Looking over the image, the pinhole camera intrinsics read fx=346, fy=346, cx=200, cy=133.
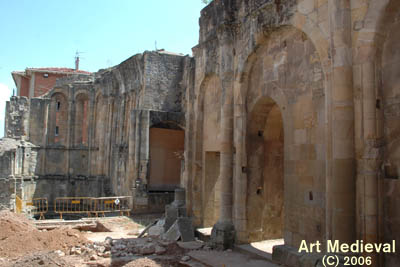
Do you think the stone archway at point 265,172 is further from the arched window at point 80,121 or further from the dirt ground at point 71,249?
the arched window at point 80,121

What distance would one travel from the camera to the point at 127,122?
24828mm

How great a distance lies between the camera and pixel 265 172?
33.2ft

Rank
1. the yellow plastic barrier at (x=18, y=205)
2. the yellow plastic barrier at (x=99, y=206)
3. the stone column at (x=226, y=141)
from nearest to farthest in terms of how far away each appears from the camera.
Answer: the stone column at (x=226, y=141) < the yellow plastic barrier at (x=99, y=206) < the yellow plastic barrier at (x=18, y=205)

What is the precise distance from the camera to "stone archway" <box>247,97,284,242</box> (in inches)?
386

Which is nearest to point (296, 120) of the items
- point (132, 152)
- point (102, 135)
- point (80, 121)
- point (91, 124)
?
point (132, 152)

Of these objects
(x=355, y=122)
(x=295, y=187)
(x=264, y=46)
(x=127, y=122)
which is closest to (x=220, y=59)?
(x=264, y=46)

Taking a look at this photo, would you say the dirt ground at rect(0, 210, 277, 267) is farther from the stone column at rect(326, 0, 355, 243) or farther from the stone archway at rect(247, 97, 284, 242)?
the stone column at rect(326, 0, 355, 243)

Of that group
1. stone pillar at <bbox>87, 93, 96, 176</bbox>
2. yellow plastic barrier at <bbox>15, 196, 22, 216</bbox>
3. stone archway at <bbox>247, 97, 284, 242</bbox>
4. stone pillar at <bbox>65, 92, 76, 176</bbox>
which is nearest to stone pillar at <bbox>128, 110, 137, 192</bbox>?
yellow plastic barrier at <bbox>15, 196, 22, 216</bbox>

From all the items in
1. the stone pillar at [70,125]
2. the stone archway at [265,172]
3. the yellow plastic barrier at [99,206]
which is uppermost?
the stone pillar at [70,125]

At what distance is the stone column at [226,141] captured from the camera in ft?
32.9

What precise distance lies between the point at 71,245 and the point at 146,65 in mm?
13231

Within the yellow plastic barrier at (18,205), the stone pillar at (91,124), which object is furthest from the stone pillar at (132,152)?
the stone pillar at (91,124)

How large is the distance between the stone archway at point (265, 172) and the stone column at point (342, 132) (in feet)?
11.3

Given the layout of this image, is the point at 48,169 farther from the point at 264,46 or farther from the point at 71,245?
the point at 264,46
